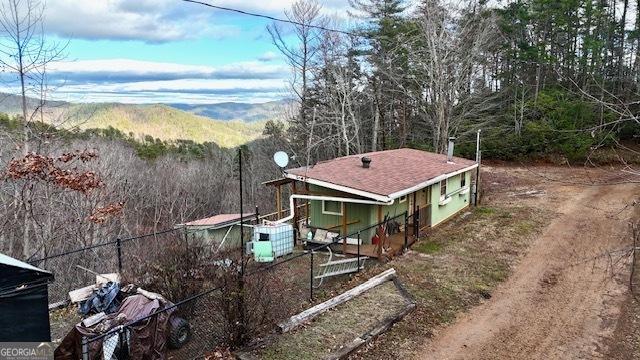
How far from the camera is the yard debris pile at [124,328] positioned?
19.4 ft

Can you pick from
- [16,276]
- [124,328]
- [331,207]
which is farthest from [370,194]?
[16,276]

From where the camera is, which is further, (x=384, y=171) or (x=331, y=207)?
(x=384, y=171)

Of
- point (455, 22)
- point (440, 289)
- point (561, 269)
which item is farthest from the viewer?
point (455, 22)

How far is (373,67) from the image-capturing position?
2727cm

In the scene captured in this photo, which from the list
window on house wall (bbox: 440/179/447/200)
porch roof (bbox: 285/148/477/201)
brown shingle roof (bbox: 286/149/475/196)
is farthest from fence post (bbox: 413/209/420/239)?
window on house wall (bbox: 440/179/447/200)

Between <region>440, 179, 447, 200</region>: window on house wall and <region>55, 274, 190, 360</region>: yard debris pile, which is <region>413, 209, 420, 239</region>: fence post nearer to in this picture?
<region>440, 179, 447, 200</region>: window on house wall

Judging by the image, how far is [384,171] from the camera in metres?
14.9

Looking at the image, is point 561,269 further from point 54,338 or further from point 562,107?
point 562,107

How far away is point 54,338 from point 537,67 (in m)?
33.0

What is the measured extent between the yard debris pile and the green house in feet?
18.4

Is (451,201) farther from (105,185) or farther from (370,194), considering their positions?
(105,185)

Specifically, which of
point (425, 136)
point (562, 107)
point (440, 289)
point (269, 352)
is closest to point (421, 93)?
point (425, 136)

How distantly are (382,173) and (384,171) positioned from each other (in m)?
0.35

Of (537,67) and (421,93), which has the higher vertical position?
(537,67)
